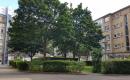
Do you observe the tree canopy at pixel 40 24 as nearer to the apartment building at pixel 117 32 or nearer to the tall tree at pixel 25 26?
the tall tree at pixel 25 26

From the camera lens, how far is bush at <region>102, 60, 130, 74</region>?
95.8 ft

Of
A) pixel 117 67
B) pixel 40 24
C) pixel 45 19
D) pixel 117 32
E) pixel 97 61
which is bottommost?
pixel 117 67

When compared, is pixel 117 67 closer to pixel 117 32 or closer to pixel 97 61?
pixel 97 61

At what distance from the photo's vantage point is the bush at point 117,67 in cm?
2920

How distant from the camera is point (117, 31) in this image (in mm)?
78750

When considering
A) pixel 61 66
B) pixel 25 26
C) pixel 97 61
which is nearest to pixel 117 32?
pixel 25 26

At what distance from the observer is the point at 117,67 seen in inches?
1162

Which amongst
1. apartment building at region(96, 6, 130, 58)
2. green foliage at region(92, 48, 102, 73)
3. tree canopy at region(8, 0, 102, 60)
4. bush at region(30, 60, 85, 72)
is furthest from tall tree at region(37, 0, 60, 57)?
apartment building at region(96, 6, 130, 58)

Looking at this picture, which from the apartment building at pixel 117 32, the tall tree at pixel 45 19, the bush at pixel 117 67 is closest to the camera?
the bush at pixel 117 67

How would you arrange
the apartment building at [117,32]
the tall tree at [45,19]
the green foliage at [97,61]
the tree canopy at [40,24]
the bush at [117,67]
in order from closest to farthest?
the bush at [117,67] → the green foliage at [97,61] → the tree canopy at [40,24] → the tall tree at [45,19] → the apartment building at [117,32]

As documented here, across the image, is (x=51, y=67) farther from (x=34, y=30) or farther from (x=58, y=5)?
(x=58, y=5)

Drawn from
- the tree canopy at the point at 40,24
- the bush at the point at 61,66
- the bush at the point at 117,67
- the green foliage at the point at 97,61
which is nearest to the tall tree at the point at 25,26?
the tree canopy at the point at 40,24

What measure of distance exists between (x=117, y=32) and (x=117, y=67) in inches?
1982

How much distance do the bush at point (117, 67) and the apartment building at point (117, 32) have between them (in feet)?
122
